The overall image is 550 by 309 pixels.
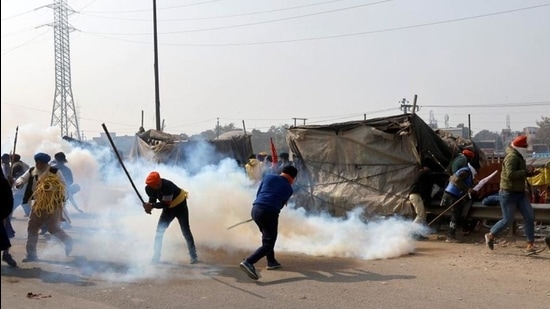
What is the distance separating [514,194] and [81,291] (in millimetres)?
6327

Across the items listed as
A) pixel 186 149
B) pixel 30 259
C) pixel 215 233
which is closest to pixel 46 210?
pixel 30 259

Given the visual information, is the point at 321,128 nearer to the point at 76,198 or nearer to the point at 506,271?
the point at 506,271

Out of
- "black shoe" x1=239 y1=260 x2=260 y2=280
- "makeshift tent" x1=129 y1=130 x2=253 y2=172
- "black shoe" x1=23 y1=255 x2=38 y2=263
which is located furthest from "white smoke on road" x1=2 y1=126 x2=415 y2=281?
"makeshift tent" x1=129 y1=130 x2=253 y2=172

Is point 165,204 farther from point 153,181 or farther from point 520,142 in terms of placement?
point 520,142

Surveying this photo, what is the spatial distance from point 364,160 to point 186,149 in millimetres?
8119

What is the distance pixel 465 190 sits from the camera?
31.9 ft

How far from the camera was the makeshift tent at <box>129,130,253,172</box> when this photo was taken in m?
17.9

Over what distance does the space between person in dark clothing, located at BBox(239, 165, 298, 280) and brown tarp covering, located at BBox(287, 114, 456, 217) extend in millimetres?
4023

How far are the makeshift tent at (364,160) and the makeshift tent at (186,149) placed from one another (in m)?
5.59

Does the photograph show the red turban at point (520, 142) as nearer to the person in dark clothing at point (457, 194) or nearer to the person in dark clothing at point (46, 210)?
the person in dark clothing at point (457, 194)

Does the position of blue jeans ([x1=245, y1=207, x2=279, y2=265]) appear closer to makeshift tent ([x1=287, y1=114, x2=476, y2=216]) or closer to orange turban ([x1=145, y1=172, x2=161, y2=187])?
orange turban ([x1=145, y1=172, x2=161, y2=187])

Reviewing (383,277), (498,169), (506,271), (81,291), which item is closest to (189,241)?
(81,291)

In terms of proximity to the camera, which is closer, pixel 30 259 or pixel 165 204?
pixel 165 204

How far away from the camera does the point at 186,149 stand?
713 inches
